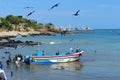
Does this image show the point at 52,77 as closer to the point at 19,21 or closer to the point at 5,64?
the point at 5,64

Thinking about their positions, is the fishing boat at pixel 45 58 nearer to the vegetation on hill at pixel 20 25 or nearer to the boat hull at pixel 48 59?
the boat hull at pixel 48 59

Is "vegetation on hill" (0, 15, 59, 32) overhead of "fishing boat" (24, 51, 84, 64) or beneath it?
overhead

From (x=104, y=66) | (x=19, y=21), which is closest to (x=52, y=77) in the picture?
(x=104, y=66)

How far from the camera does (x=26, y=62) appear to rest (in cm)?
4728

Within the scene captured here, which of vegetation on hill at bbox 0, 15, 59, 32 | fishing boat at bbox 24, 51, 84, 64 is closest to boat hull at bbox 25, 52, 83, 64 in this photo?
fishing boat at bbox 24, 51, 84, 64

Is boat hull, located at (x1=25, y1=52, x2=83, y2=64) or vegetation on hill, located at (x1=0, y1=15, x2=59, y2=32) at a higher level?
vegetation on hill, located at (x1=0, y1=15, x2=59, y2=32)

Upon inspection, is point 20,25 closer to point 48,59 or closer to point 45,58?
point 48,59

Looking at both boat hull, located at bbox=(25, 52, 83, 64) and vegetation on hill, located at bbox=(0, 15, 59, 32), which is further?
vegetation on hill, located at bbox=(0, 15, 59, 32)

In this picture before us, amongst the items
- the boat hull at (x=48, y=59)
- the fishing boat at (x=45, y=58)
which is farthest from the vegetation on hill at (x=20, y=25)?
the fishing boat at (x=45, y=58)

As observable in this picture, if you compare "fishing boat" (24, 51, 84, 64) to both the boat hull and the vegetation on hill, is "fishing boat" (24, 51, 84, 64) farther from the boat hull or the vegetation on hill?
the vegetation on hill

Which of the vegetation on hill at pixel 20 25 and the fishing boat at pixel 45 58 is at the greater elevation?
the vegetation on hill at pixel 20 25

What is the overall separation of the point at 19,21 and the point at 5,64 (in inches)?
4475

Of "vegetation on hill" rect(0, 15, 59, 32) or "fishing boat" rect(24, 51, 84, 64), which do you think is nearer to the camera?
"fishing boat" rect(24, 51, 84, 64)

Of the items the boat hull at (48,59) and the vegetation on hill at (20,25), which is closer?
the boat hull at (48,59)
